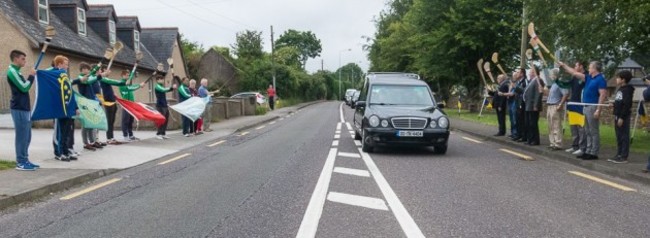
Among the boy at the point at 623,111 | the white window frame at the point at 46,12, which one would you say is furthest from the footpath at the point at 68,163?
the boy at the point at 623,111

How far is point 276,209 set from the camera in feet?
20.8

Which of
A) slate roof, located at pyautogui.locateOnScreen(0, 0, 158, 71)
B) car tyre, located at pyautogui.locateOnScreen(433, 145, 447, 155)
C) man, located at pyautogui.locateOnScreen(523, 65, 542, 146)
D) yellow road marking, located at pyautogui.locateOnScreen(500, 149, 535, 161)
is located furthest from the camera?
slate roof, located at pyautogui.locateOnScreen(0, 0, 158, 71)

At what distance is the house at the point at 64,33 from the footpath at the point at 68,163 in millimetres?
4578

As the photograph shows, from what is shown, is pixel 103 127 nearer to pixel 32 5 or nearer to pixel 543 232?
pixel 543 232

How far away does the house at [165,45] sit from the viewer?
1431 inches

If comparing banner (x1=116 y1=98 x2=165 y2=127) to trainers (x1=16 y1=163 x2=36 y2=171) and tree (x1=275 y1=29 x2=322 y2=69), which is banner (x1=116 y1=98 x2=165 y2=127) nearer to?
trainers (x1=16 y1=163 x2=36 y2=171)

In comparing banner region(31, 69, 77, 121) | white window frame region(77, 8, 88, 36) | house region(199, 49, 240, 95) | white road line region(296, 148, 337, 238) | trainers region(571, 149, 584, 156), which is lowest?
white road line region(296, 148, 337, 238)

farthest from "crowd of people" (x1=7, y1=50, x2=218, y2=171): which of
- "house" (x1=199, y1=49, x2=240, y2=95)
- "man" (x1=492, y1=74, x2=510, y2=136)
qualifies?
"house" (x1=199, y1=49, x2=240, y2=95)

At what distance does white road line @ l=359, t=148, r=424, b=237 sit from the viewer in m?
5.34

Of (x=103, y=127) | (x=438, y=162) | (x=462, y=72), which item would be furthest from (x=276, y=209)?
(x=462, y=72)

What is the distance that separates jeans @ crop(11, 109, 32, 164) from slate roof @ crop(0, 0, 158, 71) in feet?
40.5

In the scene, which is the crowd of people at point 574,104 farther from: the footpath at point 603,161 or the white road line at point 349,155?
the white road line at point 349,155

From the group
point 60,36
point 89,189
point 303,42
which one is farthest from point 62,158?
point 303,42

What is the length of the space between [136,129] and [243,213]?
13338 mm
